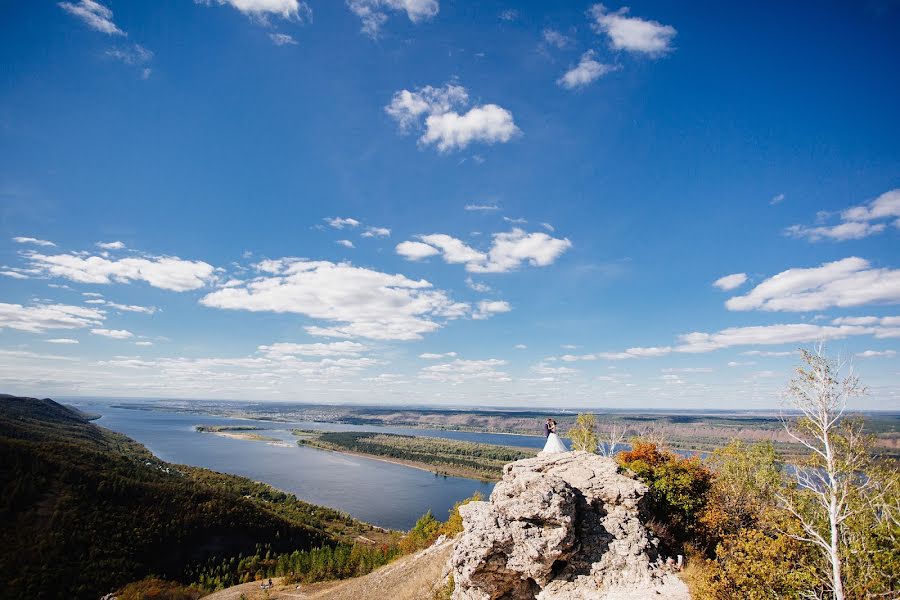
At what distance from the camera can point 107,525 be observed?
58.2 m

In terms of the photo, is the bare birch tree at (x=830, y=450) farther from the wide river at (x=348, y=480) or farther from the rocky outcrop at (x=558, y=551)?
the wide river at (x=348, y=480)

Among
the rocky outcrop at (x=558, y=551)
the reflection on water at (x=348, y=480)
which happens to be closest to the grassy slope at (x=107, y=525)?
the reflection on water at (x=348, y=480)

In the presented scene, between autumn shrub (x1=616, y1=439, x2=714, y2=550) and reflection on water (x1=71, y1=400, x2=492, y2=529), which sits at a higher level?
autumn shrub (x1=616, y1=439, x2=714, y2=550)

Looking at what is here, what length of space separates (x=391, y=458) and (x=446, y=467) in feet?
111

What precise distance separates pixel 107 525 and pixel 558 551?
69401 mm

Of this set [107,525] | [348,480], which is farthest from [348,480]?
[107,525]

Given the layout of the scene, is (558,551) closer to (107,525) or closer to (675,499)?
(675,499)

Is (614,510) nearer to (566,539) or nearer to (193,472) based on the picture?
(566,539)

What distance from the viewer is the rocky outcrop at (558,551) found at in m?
17.1

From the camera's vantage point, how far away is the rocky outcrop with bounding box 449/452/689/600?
17078 millimetres

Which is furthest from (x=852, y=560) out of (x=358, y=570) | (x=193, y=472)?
(x=193, y=472)

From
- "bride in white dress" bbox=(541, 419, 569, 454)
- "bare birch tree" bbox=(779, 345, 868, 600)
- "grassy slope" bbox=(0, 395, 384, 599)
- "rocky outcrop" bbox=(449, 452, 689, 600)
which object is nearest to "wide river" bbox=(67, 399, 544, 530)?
"grassy slope" bbox=(0, 395, 384, 599)

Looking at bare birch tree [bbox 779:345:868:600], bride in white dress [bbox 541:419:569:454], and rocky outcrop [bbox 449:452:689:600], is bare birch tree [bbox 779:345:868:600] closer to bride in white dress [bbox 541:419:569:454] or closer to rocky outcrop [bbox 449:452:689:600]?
rocky outcrop [bbox 449:452:689:600]

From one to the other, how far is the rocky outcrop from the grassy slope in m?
54.3
